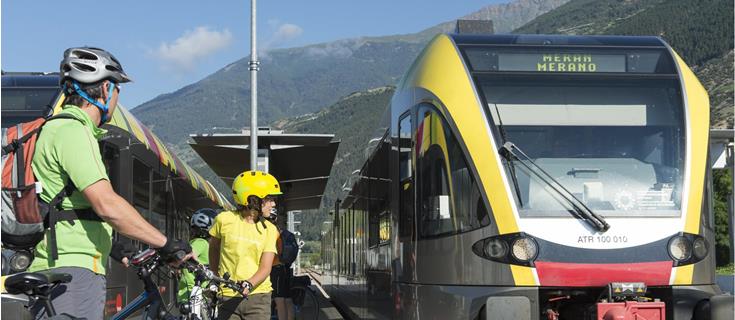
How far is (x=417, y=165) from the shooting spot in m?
8.82

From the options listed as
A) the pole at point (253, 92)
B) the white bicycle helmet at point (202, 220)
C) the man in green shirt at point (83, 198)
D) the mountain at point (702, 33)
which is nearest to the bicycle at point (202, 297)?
the man in green shirt at point (83, 198)

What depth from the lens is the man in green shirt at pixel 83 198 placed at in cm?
393

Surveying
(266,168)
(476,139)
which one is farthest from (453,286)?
(266,168)

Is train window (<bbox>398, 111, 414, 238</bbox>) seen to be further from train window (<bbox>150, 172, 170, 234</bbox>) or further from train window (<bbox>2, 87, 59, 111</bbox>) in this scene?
train window (<bbox>150, 172, 170, 234</bbox>)

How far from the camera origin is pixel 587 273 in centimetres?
766

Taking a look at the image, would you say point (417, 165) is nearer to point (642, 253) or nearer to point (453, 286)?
point (453, 286)

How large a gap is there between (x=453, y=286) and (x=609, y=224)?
1.29 metres

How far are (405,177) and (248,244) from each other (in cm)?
270

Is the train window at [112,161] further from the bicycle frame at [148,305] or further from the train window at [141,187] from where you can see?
the bicycle frame at [148,305]

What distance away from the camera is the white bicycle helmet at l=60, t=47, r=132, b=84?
4.18 meters

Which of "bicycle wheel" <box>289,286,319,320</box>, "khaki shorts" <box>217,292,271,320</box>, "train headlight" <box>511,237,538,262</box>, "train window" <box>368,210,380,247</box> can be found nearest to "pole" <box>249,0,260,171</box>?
"bicycle wheel" <box>289,286,319,320</box>

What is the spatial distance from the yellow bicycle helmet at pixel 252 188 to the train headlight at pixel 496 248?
5.95ft

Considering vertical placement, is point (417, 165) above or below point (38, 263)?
above

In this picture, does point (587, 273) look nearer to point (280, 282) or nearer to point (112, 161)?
point (112, 161)
